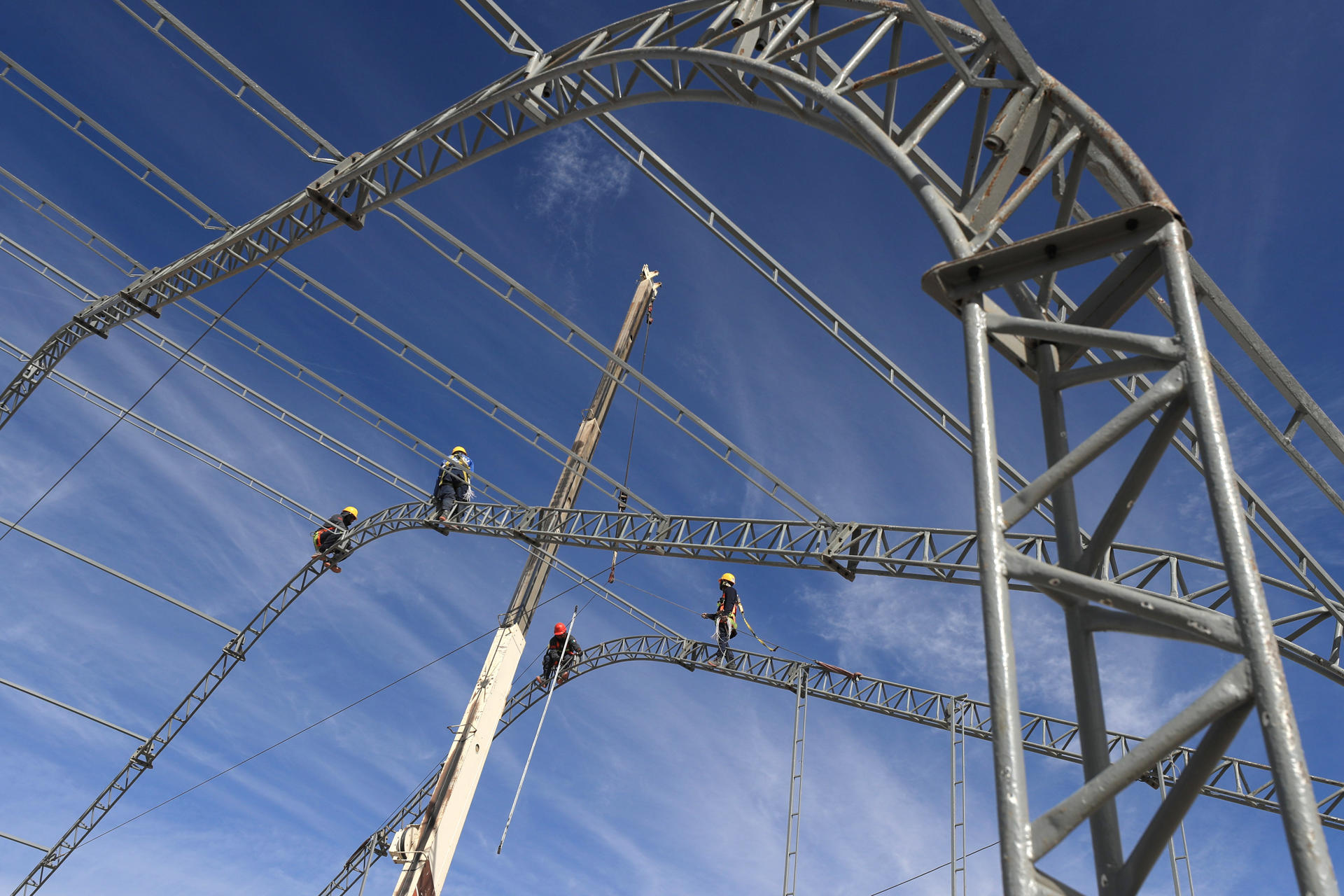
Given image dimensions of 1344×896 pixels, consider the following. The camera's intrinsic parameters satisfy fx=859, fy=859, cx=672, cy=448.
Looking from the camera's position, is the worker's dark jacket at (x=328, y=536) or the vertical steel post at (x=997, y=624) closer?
the vertical steel post at (x=997, y=624)

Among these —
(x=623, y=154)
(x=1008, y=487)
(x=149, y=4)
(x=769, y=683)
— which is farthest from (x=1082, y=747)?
(x=769, y=683)

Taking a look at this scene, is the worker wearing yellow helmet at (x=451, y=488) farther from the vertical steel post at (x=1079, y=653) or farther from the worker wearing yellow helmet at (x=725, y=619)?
the vertical steel post at (x=1079, y=653)

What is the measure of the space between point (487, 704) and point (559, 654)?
3790 millimetres

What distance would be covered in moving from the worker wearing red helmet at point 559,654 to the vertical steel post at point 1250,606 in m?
16.4

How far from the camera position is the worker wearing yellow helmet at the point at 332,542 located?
17.5m

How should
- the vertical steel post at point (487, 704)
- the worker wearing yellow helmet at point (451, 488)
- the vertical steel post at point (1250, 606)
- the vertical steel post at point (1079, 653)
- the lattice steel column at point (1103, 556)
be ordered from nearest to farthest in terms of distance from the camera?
the vertical steel post at point (1250, 606)
the lattice steel column at point (1103, 556)
the vertical steel post at point (1079, 653)
the vertical steel post at point (487, 704)
the worker wearing yellow helmet at point (451, 488)

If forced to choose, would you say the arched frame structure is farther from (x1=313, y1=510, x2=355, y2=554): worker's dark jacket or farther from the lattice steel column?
(x1=313, y1=510, x2=355, y2=554): worker's dark jacket

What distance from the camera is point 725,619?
17438mm

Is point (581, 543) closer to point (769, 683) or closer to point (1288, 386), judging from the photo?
point (769, 683)

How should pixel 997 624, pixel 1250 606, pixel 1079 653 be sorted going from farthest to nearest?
pixel 1079 653, pixel 997 624, pixel 1250 606

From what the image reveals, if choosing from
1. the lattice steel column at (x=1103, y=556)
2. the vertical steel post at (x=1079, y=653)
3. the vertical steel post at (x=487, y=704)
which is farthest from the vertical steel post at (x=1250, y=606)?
the vertical steel post at (x=487, y=704)

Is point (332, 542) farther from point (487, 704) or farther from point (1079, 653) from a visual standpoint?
point (1079, 653)

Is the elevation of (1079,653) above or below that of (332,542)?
below

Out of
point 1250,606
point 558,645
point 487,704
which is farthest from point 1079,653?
point 558,645
